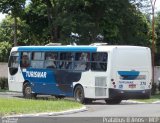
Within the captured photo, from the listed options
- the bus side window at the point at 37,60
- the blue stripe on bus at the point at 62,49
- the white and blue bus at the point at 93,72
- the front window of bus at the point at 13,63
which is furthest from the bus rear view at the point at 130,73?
the front window of bus at the point at 13,63

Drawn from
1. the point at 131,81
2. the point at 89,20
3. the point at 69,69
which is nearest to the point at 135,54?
the point at 131,81

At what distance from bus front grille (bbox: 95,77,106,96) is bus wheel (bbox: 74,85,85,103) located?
1.02 meters

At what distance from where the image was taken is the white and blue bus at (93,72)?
2689cm

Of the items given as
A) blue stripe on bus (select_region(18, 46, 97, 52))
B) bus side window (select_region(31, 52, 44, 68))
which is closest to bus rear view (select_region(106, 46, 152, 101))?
blue stripe on bus (select_region(18, 46, 97, 52))

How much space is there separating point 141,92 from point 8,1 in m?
18.6

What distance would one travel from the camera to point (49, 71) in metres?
30.1

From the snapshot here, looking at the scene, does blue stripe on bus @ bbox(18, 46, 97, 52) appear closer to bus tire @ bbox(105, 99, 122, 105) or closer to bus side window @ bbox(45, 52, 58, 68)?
bus side window @ bbox(45, 52, 58, 68)

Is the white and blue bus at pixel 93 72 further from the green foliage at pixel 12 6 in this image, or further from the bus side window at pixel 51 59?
the green foliage at pixel 12 6

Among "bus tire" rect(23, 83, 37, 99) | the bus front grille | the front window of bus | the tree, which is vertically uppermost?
the tree

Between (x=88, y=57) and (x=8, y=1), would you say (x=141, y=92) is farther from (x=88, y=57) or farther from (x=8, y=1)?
(x=8, y=1)

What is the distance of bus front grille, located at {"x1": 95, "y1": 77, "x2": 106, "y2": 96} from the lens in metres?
27.1

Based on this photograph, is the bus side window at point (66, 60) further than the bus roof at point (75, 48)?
Yes

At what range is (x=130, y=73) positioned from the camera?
27.2 meters

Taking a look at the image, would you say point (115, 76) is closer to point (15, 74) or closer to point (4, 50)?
point (15, 74)
